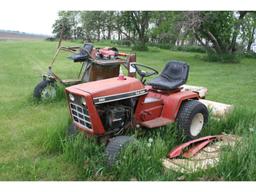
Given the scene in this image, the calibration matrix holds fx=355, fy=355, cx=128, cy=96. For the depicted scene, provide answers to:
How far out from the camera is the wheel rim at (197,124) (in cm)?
448

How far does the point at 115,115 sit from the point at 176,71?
4.09ft

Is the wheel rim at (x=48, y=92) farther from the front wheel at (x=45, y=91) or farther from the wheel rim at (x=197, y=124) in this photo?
the wheel rim at (x=197, y=124)

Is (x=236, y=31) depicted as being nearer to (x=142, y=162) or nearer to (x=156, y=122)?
(x=156, y=122)

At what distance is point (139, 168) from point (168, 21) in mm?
14880

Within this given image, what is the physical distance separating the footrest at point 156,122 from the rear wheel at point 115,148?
27.0 inches

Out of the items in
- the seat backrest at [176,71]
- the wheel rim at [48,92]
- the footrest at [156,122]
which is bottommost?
the wheel rim at [48,92]

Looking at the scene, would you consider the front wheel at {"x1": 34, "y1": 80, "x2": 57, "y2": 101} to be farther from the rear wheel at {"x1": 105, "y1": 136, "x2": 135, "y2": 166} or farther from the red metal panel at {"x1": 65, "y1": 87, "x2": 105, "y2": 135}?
the rear wheel at {"x1": 105, "y1": 136, "x2": 135, "y2": 166}

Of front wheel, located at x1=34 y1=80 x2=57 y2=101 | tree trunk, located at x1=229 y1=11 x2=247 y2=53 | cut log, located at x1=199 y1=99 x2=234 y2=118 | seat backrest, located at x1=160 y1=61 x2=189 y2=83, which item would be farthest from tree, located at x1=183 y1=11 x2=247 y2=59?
seat backrest, located at x1=160 y1=61 x2=189 y2=83

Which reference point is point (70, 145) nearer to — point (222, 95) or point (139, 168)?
point (139, 168)

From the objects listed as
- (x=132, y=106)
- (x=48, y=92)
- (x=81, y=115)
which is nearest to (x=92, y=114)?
(x=81, y=115)

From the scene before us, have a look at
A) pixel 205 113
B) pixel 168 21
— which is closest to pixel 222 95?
pixel 205 113

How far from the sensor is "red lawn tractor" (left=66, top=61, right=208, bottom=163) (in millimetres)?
3645

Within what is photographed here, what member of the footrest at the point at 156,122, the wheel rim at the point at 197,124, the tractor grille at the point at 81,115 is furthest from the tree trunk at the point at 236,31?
the tractor grille at the point at 81,115

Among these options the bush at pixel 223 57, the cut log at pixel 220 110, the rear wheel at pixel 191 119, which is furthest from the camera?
the bush at pixel 223 57
